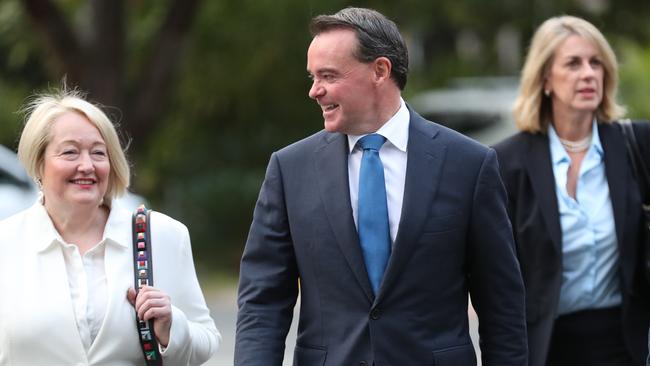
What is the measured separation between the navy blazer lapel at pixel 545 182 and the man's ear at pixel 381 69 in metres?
1.39

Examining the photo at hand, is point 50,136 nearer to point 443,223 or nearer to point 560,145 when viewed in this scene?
point 443,223

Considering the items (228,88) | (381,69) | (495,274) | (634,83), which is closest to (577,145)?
(495,274)

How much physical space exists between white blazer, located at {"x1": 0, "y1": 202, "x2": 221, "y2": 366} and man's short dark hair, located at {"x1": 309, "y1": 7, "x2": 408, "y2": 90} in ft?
2.81

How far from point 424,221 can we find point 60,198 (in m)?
1.20

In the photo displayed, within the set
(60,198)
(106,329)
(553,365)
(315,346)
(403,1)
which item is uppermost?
(403,1)

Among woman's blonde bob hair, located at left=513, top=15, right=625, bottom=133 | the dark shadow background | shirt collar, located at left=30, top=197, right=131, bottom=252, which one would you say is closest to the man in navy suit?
shirt collar, located at left=30, top=197, right=131, bottom=252

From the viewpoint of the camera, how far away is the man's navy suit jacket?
4.54 m

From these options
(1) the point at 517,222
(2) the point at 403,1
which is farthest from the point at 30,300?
(2) the point at 403,1

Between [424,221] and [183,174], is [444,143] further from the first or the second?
[183,174]

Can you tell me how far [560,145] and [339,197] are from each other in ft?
5.60

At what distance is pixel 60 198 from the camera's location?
187 inches

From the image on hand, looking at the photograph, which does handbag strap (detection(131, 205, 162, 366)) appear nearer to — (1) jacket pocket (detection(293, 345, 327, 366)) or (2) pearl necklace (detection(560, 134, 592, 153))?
(1) jacket pocket (detection(293, 345, 327, 366))

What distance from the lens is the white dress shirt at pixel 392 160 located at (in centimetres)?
464

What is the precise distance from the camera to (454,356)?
4562 mm
